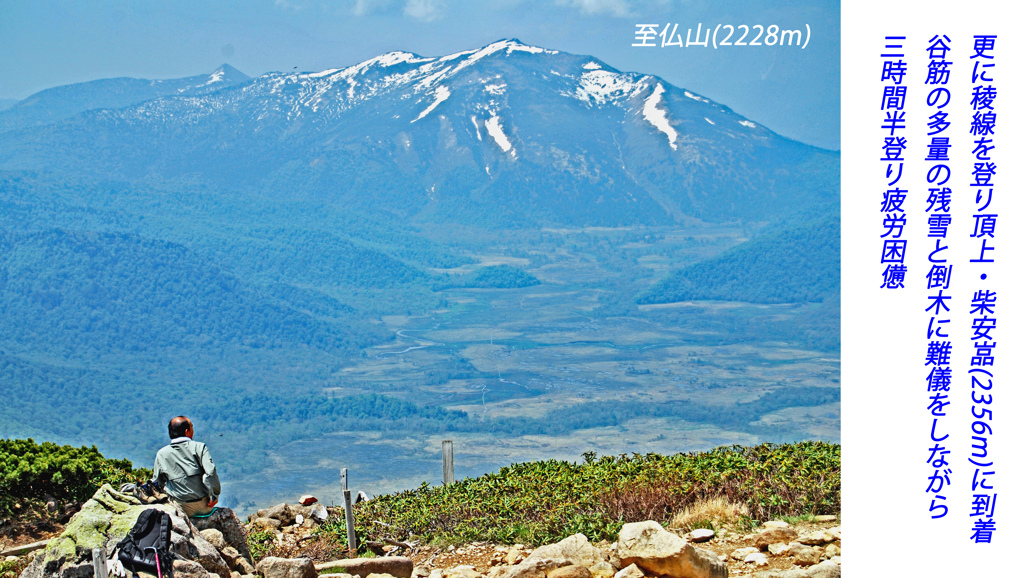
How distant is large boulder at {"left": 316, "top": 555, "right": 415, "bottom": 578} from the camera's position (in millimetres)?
7730

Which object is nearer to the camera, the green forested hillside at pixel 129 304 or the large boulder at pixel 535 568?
the large boulder at pixel 535 568

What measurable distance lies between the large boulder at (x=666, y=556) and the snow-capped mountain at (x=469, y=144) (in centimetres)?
14680

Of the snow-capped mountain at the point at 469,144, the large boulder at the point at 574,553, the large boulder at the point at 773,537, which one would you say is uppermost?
the snow-capped mountain at the point at 469,144

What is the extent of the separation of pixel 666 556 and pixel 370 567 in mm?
2554

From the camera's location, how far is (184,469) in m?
7.10

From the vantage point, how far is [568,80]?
188 m

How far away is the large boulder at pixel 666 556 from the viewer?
650 centimetres

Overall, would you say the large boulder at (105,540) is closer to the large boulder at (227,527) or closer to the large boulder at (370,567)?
the large boulder at (227,527)

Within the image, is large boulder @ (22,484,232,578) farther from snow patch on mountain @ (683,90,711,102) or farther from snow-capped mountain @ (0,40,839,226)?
snow patch on mountain @ (683,90,711,102)

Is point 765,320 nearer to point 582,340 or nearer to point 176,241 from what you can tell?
point 582,340

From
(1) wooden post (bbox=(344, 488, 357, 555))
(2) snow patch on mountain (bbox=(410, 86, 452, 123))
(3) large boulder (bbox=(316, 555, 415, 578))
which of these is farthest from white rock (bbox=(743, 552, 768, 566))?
(2) snow patch on mountain (bbox=(410, 86, 452, 123))

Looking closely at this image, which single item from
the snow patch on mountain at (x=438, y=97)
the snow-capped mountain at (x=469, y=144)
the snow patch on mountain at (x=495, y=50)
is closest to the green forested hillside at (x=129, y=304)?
the snow-capped mountain at (x=469, y=144)
